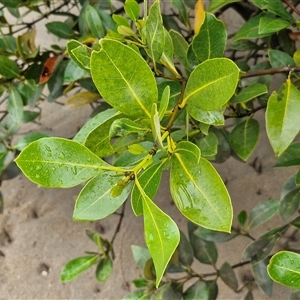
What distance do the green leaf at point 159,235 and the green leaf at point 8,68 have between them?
551mm

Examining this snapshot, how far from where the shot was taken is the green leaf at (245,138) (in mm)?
764

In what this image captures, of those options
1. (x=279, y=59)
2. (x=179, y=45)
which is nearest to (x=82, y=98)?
(x=179, y=45)

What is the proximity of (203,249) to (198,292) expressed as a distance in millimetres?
106

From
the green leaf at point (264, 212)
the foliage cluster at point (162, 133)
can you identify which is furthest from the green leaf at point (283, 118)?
the green leaf at point (264, 212)

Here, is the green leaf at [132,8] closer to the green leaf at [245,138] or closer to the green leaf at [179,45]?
the green leaf at [179,45]

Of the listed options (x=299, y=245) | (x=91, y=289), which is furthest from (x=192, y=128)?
(x=91, y=289)

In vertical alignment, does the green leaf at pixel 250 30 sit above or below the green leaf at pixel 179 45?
below

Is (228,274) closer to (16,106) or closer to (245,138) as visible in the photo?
(245,138)

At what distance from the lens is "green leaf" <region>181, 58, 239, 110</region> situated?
18.3 inches

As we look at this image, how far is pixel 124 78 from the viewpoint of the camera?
46 centimetres

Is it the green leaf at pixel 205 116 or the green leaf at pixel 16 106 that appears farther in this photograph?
the green leaf at pixel 16 106

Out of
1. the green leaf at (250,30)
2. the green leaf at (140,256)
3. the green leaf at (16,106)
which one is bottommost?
the green leaf at (140,256)

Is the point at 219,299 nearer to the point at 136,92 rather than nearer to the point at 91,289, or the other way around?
the point at 91,289

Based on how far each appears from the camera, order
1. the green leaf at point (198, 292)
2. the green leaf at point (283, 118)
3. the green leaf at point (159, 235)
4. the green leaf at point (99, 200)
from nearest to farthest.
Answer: the green leaf at point (159, 235)
the green leaf at point (99, 200)
the green leaf at point (283, 118)
the green leaf at point (198, 292)
